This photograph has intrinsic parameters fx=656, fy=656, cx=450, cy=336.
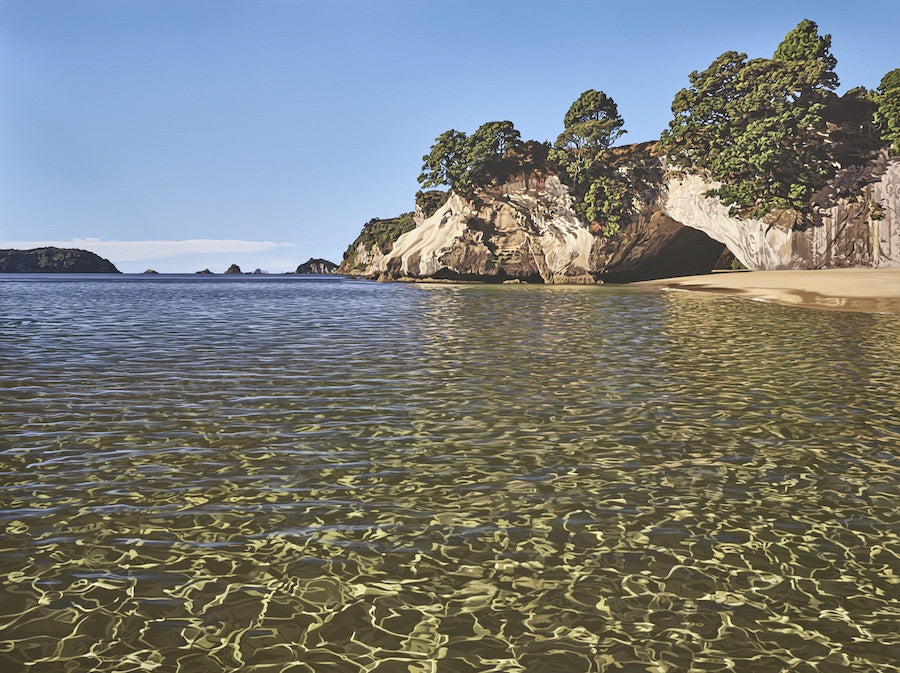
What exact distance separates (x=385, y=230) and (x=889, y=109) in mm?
133942

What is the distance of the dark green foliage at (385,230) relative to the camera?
14965 cm

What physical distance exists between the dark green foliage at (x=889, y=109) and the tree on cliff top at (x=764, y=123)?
3837 mm

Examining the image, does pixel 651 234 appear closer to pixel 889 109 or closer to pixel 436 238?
pixel 889 109

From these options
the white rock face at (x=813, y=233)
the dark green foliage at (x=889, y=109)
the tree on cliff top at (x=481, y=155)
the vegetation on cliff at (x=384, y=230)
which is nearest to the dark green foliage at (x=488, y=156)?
the tree on cliff top at (x=481, y=155)

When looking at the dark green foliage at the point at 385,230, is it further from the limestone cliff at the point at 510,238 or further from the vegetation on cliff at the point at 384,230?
the limestone cliff at the point at 510,238

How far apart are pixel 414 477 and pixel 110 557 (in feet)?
11.1

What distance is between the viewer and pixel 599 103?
257 ft

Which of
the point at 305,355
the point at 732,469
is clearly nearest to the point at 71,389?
the point at 305,355

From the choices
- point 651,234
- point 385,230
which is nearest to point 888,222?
point 651,234

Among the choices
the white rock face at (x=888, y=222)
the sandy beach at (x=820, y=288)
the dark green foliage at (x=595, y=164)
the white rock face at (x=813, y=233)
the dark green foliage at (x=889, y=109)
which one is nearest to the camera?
the sandy beach at (x=820, y=288)

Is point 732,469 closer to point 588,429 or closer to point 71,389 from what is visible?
point 588,429

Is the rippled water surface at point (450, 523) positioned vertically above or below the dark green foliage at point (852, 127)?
below

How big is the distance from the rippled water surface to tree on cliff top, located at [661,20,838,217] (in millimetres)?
49077

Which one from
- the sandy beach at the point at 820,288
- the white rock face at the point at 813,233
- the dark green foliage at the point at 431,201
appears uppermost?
the dark green foliage at the point at 431,201
